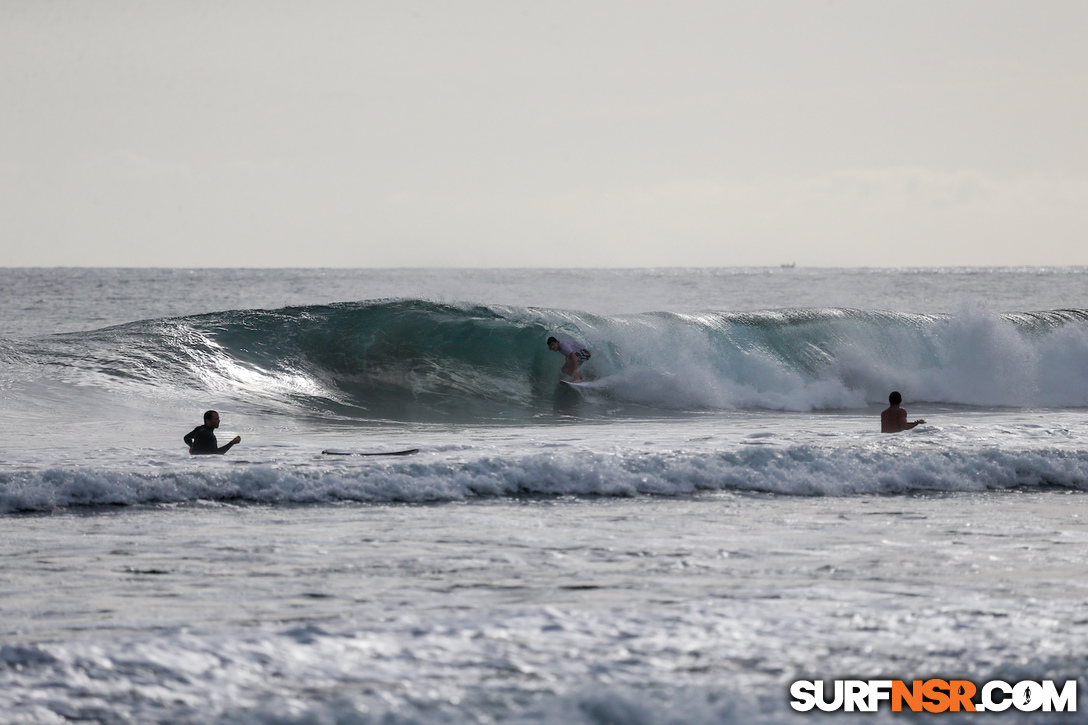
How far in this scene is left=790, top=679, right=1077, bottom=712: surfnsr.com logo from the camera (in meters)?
3.65

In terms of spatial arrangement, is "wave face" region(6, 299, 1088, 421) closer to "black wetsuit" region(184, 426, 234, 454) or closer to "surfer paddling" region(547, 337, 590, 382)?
"surfer paddling" region(547, 337, 590, 382)

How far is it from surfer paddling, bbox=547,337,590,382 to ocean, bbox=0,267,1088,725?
54cm

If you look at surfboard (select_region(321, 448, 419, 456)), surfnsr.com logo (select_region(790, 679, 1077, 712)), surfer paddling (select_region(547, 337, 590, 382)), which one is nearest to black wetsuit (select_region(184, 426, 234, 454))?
surfboard (select_region(321, 448, 419, 456))

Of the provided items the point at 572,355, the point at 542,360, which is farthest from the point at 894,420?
the point at 542,360

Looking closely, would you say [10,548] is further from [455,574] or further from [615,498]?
[615,498]

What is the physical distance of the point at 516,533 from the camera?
6.73m

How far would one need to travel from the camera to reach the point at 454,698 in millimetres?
3664

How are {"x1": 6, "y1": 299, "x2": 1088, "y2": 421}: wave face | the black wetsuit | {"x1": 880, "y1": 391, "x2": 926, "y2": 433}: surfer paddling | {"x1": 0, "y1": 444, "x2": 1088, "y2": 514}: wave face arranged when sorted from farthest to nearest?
{"x1": 6, "y1": 299, "x2": 1088, "y2": 421}: wave face < {"x1": 880, "y1": 391, "x2": 926, "y2": 433}: surfer paddling < the black wetsuit < {"x1": 0, "y1": 444, "x2": 1088, "y2": 514}: wave face

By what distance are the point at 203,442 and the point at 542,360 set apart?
8.59 metres

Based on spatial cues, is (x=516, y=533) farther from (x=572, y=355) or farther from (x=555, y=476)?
(x=572, y=355)

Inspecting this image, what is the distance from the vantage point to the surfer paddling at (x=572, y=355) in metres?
16.0

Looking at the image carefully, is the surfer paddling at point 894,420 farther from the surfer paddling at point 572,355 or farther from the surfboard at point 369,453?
the surfer paddling at point 572,355

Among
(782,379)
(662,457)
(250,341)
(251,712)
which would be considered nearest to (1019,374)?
(782,379)

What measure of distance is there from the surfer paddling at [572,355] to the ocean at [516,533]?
1.76 feet
